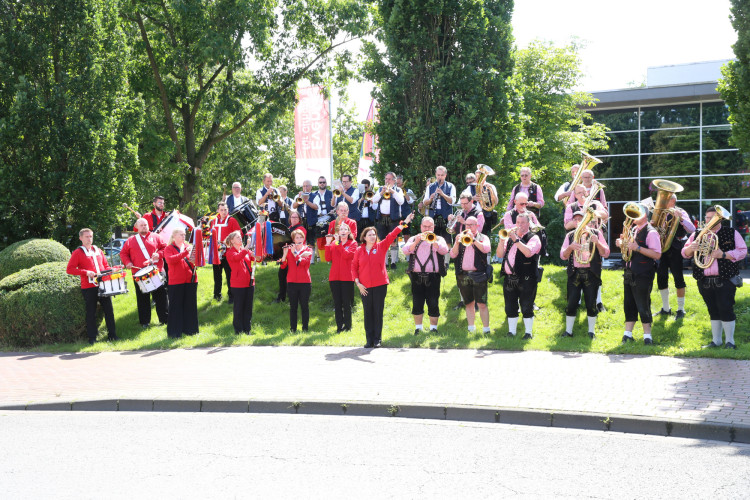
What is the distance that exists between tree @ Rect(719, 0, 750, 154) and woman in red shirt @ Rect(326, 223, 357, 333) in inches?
309

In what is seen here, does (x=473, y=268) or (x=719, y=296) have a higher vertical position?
(x=473, y=268)

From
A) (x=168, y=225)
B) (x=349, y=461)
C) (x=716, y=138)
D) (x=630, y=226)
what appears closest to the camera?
(x=349, y=461)

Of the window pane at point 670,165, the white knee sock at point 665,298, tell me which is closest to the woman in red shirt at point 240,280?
the white knee sock at point 665,298

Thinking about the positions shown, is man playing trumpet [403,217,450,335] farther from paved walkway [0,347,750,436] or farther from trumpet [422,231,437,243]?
paved walkway [0,347,750,436]

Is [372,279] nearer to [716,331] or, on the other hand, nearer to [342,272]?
[342,272]

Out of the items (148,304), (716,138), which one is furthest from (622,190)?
(148,304)

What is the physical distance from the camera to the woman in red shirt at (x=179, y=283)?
13.1 metres

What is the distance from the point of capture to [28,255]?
49.8 feet

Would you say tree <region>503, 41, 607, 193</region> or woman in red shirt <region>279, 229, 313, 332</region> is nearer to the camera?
woman in red shirt <region>279, 229, 313, 332</region>

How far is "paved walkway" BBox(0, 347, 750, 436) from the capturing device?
296 inches

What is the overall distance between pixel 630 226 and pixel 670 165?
2750cm

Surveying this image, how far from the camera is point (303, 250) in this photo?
13.0 m

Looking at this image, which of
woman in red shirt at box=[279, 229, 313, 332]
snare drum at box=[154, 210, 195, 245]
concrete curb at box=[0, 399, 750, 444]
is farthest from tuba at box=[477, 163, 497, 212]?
concrete curb at box=[0, 399, 750, 444]

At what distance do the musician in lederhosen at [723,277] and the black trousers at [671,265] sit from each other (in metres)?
1.49
